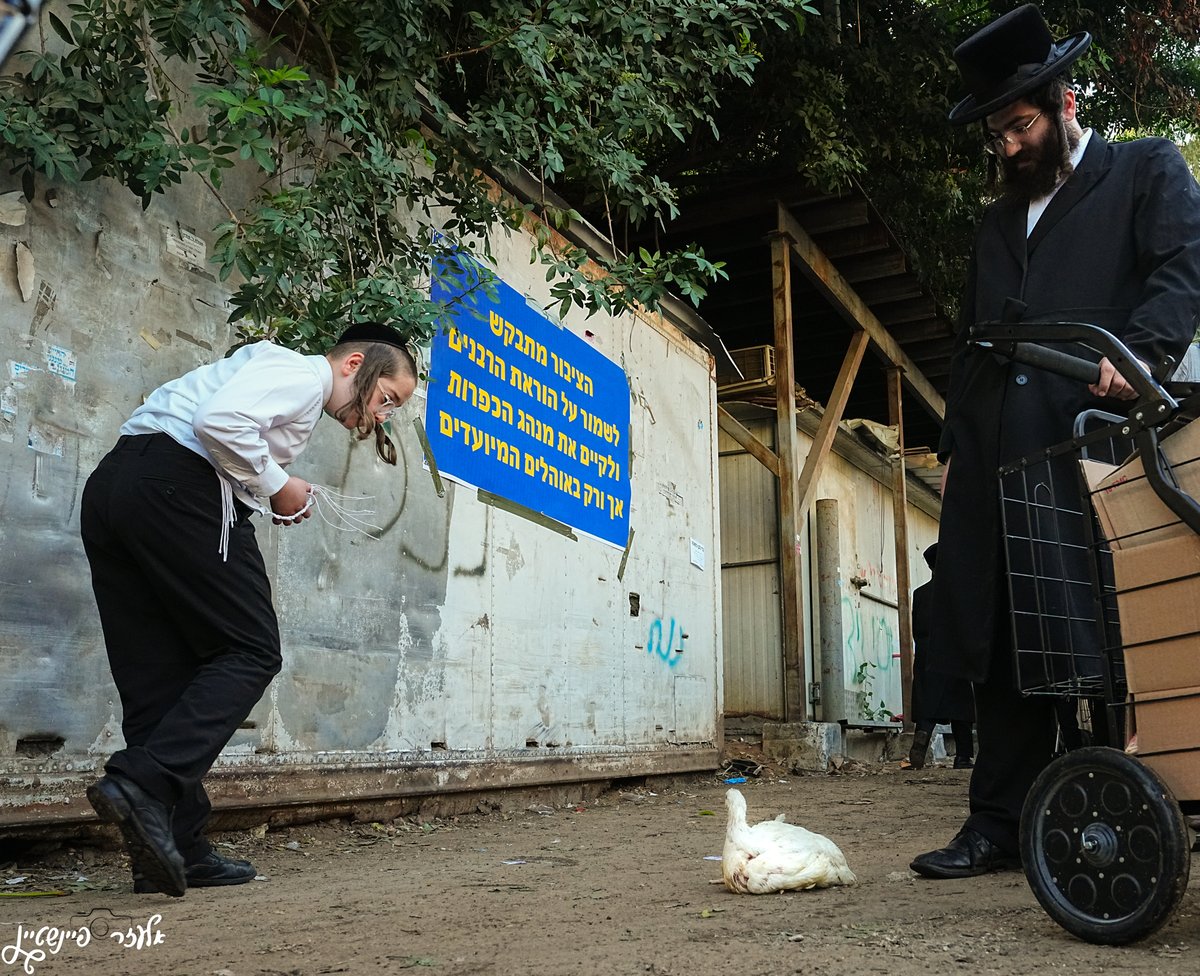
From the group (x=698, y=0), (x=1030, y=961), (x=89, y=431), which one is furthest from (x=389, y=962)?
(x=698, y=0)

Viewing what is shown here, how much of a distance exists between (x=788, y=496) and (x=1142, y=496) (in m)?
7.69

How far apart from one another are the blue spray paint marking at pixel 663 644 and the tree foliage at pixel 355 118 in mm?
A: 2880

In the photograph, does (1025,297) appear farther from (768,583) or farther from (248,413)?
(768,583)

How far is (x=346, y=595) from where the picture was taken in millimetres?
4691

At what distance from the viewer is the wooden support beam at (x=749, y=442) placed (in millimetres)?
10359

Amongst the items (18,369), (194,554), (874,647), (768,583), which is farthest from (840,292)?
(194,554)

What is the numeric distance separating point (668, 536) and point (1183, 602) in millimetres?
5805

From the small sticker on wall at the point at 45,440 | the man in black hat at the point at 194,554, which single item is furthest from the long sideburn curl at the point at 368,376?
the small sticker on wall at the point at 45,440

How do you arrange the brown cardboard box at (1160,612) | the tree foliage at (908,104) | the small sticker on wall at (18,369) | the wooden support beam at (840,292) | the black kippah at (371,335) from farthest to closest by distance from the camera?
the wooden support beam at (840,292) < the tree foliage at (908,104) < the small sticker on wall at (18,369) < the black kippah at (371,335) < the brown cardboard box at (1160,612)

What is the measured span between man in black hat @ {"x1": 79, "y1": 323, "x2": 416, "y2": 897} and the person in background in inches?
71.5


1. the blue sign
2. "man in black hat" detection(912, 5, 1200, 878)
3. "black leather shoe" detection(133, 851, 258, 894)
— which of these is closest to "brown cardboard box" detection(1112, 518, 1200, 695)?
"man in black hat" detection(912, 5, 1200, 878)

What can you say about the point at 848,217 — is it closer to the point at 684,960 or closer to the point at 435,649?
the point at 435,649

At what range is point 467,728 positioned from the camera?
213 inches

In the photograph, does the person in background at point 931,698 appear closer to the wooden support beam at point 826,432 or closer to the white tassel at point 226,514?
the wooden support beam at point 826,432
